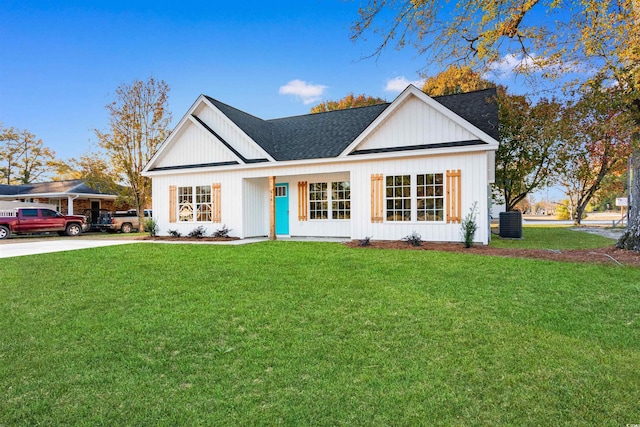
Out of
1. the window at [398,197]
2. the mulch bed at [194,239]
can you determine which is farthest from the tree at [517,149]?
the mulch bed at [194,239]

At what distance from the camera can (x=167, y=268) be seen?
7.79 meters

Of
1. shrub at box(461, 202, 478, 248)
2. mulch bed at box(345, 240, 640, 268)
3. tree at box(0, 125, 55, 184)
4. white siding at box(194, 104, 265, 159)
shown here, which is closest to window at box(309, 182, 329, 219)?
white siding at box(194, 104, 265, 159)

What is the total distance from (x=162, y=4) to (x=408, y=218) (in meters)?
11.1

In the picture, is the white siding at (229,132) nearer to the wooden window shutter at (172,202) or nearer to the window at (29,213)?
the wooden window shutter at (172,202)

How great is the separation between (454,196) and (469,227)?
1103 millimetres

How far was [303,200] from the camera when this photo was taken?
1465 cm

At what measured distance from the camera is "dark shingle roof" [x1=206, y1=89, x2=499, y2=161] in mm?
13211

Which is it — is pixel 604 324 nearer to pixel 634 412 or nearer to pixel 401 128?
pixel 634 412

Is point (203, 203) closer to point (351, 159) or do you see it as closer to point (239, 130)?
point (239, 130)

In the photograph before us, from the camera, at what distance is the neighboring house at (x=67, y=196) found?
25875 mm

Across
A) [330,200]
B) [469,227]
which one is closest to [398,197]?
[469,227]

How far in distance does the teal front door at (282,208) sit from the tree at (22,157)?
3567 cm

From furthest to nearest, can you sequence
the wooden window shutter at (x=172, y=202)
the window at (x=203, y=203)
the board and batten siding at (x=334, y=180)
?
1. the wooden window shutter at (x=172, y=202)
2. the window at (x=203, y=203)
3. the board and batten siding at (x=334, y=180)

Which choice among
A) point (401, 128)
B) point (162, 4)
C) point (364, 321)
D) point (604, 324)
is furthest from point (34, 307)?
point (162, 4)
